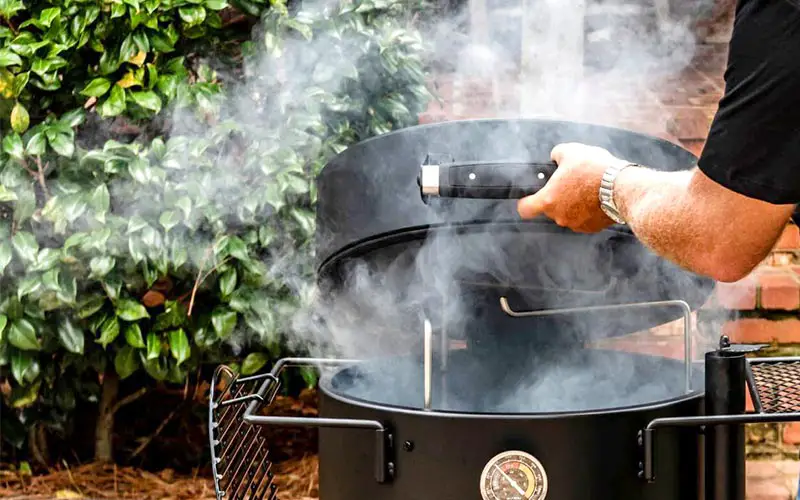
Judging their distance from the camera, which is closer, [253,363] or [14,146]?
[14,146]

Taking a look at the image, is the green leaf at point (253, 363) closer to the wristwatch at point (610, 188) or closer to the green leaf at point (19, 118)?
the green leaf at point (19, 118)

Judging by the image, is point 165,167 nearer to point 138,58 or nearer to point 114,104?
point 114,104

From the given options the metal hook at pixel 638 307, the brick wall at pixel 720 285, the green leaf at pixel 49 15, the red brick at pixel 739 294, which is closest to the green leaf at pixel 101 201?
the green leaf at pixel 49 15

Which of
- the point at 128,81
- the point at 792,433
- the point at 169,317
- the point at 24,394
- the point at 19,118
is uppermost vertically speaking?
the point at 128,81

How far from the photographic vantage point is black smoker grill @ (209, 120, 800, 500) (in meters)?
1.11

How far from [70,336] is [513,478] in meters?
1.42

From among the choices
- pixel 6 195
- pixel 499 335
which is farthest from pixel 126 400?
pixel 499 335

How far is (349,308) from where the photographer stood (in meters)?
1.57

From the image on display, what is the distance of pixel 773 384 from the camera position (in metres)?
1.40

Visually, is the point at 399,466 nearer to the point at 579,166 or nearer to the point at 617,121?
the point at 579,166

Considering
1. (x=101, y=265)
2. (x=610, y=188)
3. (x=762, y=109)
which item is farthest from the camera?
(x=101, y=265)

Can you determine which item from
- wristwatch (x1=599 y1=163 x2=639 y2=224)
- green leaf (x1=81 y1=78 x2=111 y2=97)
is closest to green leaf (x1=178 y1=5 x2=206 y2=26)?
green leaf (x1=81 y1=78 x2=111 y2=97)

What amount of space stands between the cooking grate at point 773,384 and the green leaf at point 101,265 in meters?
1.45

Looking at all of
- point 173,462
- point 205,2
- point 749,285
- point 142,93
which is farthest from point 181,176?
point 749,285
